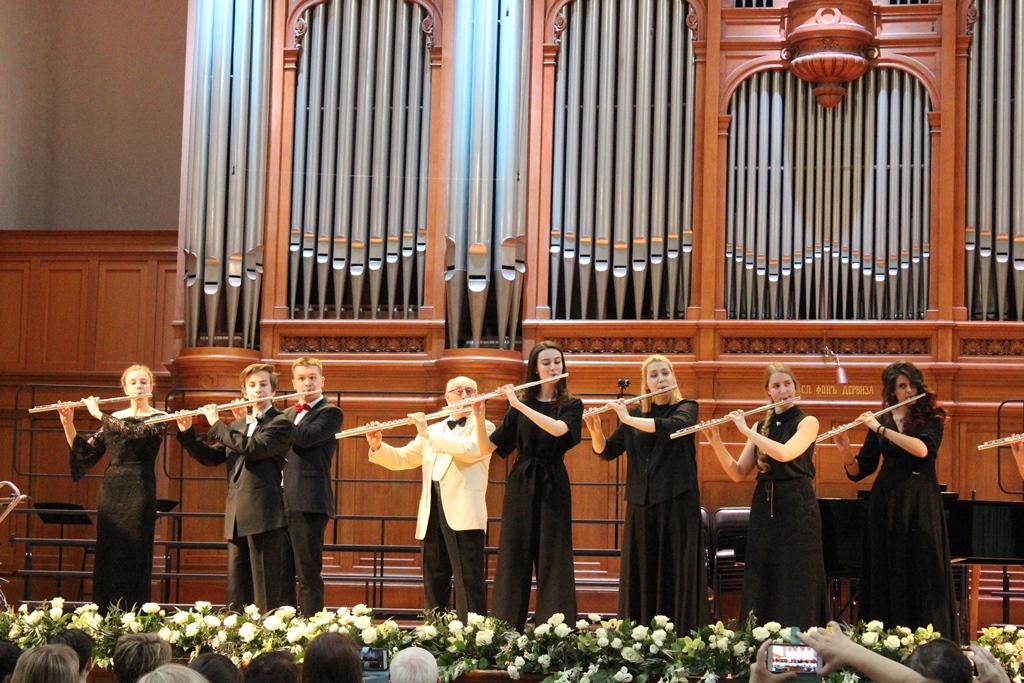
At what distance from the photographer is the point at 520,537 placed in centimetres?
605

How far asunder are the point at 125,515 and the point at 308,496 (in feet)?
2.99

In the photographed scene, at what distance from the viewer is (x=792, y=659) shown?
3.95 meters

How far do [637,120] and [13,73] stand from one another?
4.47m

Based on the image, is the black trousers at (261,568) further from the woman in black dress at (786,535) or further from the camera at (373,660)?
the woman in black dress at (786,535)

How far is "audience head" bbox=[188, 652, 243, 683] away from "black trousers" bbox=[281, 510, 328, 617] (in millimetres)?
2773

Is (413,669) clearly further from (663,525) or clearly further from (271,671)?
(663,525)

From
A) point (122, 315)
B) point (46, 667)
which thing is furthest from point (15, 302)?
point (46, 667)

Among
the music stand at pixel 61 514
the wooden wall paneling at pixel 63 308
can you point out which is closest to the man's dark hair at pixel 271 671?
the music stand at pixel 61 514

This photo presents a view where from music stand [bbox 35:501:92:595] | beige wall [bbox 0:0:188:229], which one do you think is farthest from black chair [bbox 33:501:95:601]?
beige wall [bbox 0:0:188:229]

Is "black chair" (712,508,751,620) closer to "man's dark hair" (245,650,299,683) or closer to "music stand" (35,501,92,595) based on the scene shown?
"music stand" (35,501,92,595)

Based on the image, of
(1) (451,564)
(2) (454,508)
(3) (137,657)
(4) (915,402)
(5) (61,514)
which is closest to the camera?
(3) (137,657)

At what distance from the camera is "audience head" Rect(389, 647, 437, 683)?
361 centimetres

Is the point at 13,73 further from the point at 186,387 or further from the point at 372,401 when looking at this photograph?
the point at 372,401

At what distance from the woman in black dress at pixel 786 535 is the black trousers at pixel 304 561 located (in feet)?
6.38
